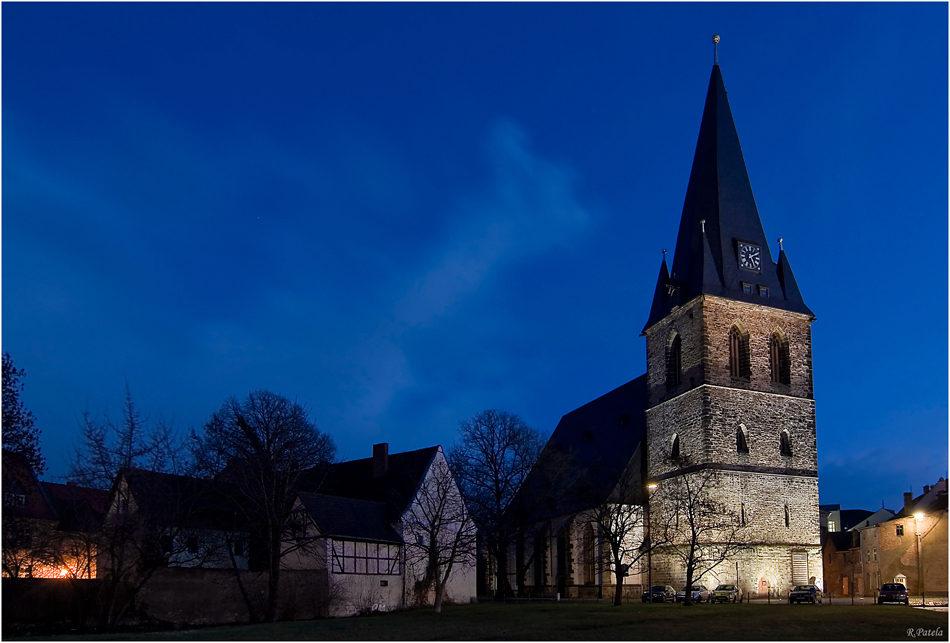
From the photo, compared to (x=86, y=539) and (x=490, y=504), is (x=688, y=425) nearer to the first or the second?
(x=490, y=504)

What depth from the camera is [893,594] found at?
135 ft

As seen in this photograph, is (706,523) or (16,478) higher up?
(16,478)

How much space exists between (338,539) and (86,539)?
13.6 m

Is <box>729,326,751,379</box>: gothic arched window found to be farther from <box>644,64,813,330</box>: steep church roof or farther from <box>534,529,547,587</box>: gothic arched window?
<box>534,529,547,587</box>: gothic arched window

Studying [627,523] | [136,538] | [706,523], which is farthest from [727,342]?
[136,538]

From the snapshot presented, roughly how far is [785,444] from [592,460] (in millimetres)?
14824

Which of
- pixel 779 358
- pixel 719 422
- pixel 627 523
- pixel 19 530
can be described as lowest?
pixel 627 523

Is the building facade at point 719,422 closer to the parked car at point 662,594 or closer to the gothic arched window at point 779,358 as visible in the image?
the gothic arched window at point 779,358

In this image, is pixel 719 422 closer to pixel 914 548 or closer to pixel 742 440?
pixel 742 440

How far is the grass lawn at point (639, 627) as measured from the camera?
2428cm

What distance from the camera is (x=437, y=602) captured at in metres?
39.2

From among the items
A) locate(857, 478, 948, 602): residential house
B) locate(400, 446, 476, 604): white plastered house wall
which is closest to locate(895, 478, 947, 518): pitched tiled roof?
locate(857, 478, 948, 602): residential house

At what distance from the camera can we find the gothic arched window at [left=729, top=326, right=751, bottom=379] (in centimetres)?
5350

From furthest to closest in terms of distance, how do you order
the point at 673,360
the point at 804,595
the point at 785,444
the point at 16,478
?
the point at 673,360
the point at 785,444
the point at 804,595
the point at 16,478
